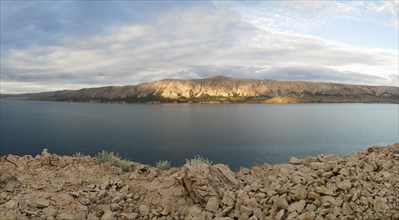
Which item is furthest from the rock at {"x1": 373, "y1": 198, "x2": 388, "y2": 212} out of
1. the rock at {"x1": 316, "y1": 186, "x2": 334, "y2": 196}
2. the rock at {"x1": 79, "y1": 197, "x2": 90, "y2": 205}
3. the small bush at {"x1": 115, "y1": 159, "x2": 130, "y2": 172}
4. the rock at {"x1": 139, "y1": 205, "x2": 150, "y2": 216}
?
the small bush at {"x1": 115, "y1": 159, "x2": 130, "y2": 172}

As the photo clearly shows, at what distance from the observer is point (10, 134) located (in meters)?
76.9

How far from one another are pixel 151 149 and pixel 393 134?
225ft

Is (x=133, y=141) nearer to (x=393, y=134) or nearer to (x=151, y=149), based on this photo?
(x=151, y=149)

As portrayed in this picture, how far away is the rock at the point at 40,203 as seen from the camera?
32.2ft

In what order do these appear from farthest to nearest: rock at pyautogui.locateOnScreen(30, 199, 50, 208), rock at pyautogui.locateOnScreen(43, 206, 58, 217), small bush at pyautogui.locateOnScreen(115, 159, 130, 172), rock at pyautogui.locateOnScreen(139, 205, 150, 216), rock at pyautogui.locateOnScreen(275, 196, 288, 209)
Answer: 1. small bush at pyautogui.locateOnScreen(115, 159, 130, 172)
2. rock at pyautogui.locateOnScreen(139, 205, 150, 216)
3. rock at pyautogui.locateOnScreen(275, 196, 288, 209)
4. rock at pyautogui.locateOnScreen(30, 199, 50, 208)
5. rock at pyautogui.locateOnScreen(43, 206, 58, 217)

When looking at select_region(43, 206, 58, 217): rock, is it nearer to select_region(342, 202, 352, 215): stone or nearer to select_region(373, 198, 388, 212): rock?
select_region(342, 202, 352, 215): stone

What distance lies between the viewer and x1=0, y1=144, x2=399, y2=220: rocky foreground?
9891 mm

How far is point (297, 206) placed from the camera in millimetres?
10094

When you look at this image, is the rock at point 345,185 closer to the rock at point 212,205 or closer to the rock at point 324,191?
the rock at point 324,191

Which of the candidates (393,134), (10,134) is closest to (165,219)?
(10,134)

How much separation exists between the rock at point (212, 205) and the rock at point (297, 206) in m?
2.36

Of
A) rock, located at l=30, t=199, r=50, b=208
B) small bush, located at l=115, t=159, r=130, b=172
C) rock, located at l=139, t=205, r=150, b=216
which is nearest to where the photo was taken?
rock, located at l=30, t=199, r=50, b=208

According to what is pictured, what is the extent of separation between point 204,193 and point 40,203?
17.5 ft

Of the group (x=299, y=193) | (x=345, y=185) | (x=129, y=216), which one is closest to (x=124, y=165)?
(x=129, y=216)
